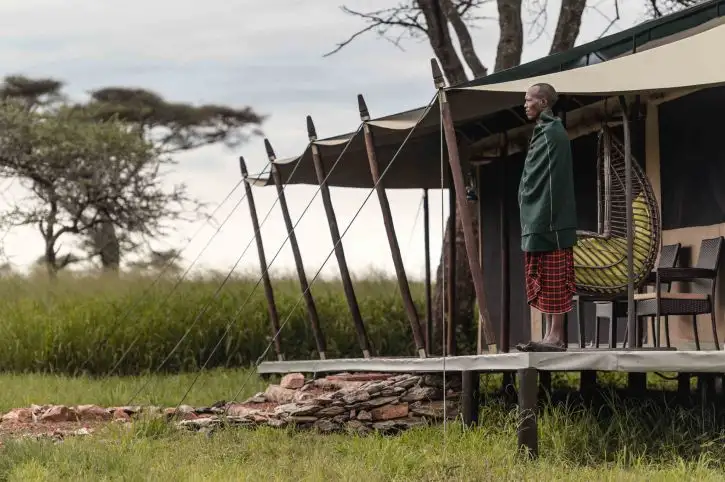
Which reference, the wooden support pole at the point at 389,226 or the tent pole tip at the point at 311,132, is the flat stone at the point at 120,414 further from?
the tent pole tip at the point at 311,132

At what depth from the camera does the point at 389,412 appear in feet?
24.9

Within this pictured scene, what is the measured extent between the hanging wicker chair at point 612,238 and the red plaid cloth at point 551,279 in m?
0.20

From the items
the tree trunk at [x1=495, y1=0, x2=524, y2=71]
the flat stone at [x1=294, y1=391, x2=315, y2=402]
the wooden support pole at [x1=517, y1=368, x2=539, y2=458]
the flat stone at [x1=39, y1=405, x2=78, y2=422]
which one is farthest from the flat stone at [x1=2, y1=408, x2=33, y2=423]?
the tree trunk at [x1=495, y1=0, x2=524, y2=71]

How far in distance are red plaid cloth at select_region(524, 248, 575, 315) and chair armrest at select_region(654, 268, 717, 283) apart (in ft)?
2.74

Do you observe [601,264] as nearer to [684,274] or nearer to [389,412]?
[684,274]

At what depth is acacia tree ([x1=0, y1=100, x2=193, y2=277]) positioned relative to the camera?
22.6 meters

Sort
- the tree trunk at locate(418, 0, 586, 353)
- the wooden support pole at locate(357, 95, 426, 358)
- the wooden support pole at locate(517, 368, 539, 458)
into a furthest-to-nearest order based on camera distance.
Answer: the tree trunk at locate(418, 0, 586, 353), the wooden support pole at locate(357, 95, 426, 358), the wooden support pole at locate(517, 368, 539, 458)

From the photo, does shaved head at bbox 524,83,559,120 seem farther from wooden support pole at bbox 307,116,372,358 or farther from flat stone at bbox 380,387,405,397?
wooden support pole at bbox 307,116,372,358

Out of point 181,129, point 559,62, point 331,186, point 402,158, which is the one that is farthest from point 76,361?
point 181,129

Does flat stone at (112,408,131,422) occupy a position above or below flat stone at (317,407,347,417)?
below

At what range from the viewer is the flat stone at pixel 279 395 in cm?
884

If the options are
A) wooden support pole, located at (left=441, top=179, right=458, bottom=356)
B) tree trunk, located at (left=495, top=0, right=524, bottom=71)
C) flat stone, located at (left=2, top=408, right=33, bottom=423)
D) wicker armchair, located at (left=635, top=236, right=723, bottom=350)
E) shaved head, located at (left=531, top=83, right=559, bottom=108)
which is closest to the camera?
shaved head, located at (left=531, top=83, right=559, bottom=108)

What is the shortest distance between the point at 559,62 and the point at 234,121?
19.6 m

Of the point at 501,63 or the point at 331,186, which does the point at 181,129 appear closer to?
the point at 501,63
